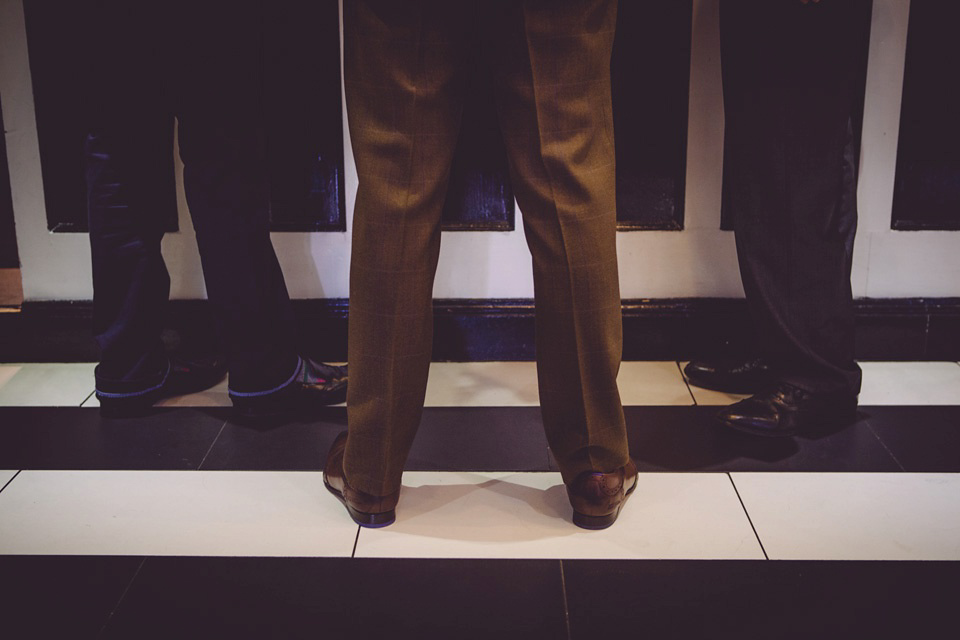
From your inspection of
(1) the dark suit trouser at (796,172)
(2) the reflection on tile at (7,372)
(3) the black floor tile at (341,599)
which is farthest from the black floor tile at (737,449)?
(2) the reflection on tile at (7,372)

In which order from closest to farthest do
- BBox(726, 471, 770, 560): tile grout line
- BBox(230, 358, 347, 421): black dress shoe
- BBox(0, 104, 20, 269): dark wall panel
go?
BBox(726, 471, 770, 560): tile grout line, BBox(230, 358, 347, 421): black dress shoe, BBox(0, 104, 20, 269): dark wall panel

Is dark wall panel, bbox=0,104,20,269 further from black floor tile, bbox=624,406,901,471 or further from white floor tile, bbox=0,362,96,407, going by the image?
black floor tile, bbox=624,406,901,471

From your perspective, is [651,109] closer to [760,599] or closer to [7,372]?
[760,599]

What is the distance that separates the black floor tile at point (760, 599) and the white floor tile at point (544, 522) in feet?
0.15

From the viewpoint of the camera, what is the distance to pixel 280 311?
1.74 m

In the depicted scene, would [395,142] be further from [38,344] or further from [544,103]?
[38,344]

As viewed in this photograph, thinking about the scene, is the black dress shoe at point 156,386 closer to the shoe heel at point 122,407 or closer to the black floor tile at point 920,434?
the shoe heel at point 122,407

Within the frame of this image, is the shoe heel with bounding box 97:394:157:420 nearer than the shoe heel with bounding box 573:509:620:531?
No

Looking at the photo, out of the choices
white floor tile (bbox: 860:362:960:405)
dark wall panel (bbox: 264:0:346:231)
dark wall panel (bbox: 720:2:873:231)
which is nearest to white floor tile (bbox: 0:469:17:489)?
dark wall panel (bbox: 264:0:346:231)

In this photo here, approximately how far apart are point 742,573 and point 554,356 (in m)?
0.42

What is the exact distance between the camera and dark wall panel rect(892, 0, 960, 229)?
1.88 meters

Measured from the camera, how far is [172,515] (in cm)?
139

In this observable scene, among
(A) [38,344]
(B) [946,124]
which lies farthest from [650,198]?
(A) [38,344]

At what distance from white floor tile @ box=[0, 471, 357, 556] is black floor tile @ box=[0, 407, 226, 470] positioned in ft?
0.15
